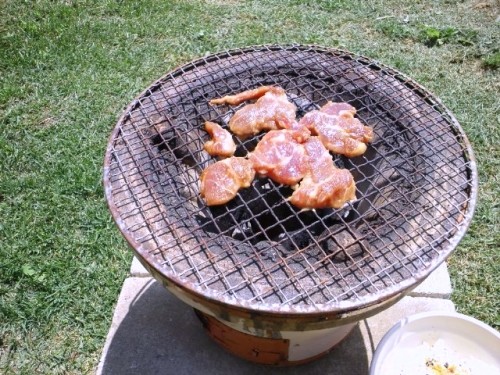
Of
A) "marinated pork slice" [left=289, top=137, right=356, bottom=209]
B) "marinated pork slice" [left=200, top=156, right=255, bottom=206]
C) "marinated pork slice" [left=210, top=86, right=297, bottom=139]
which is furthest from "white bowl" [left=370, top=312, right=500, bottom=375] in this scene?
"marinated pork slice" [left=210, top=86, right=297, bottom=139]

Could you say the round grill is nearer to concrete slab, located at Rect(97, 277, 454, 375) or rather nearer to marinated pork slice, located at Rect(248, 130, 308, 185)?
marinated pork slice, located at Rect(248, 130, 308, 185)

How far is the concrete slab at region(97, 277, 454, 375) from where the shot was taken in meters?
3.04

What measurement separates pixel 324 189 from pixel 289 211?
1.03 feet

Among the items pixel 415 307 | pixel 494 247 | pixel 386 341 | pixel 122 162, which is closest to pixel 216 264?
pixel 122 162

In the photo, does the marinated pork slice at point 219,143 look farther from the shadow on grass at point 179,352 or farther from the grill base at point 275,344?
the shadow on grass at point 179,352

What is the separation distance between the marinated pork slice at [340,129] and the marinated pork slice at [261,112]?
0.11m

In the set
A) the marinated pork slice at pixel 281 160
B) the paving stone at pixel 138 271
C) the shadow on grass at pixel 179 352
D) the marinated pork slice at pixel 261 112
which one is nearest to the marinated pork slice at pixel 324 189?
the marinated pork slice at pixel 281 160

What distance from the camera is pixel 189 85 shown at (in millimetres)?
2859

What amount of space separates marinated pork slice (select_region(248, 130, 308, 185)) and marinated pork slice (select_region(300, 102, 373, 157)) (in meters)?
0.16

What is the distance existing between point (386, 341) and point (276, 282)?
89cm

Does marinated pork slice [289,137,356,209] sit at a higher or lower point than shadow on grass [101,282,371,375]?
higher

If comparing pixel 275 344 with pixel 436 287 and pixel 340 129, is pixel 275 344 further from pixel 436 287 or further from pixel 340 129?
pixel 436 287

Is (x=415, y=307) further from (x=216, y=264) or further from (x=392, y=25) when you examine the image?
(x=392, y=25)

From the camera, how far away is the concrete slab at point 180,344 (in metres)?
3.04
